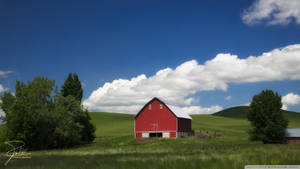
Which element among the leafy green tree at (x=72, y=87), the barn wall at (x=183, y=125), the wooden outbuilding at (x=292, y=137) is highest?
the leafy green tree at (x=72, y=87)

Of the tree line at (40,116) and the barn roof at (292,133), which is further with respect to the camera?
the barn roof at (292,133)

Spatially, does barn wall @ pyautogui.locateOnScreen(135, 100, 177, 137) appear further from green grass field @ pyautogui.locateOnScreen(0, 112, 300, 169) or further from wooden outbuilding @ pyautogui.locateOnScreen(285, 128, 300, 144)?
wooden outbuilding @ pyautogui.locateOnScreen(285, 128, 300, 144)

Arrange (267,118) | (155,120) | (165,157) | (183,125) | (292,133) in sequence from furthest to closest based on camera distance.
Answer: (183,125) → (155,120) → (292,133) → (267,118) → (165,157)

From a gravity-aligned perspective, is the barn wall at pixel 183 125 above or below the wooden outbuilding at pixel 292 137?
above

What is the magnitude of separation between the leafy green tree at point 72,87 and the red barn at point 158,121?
52.8ft

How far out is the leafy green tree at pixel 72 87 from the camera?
79.2m

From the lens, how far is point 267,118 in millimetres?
65000

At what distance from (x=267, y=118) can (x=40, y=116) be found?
148ft

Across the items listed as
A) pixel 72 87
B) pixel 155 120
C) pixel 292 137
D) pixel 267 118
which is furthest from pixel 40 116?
pixel 292 137

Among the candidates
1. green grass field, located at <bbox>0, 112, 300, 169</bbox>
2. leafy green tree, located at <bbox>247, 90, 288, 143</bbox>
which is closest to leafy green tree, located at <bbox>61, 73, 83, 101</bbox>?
green grass field, located at <bbox>0, 112, 300, 169</bbox>

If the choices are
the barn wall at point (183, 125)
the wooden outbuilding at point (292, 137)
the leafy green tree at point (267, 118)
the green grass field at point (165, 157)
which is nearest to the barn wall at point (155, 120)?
the barn wall at point (183, 125)

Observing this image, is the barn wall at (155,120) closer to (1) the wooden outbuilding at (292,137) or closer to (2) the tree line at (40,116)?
(2) the tree line at (40,116)

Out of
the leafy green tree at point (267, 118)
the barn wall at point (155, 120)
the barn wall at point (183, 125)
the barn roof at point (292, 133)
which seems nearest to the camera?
the leafy green tree at point (267, 118)

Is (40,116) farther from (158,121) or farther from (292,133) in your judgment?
(292,133)
